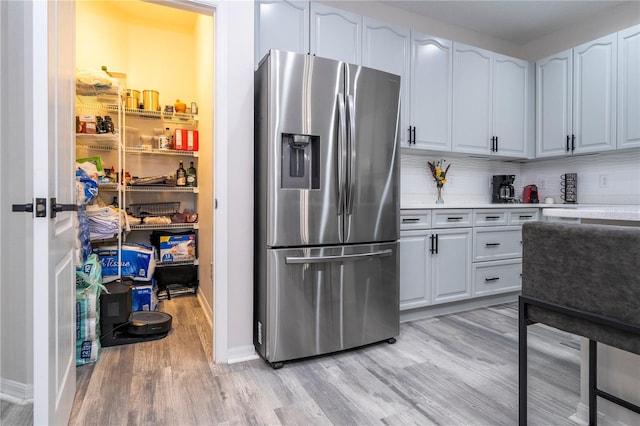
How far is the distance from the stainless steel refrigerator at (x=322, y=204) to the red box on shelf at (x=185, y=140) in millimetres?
1850

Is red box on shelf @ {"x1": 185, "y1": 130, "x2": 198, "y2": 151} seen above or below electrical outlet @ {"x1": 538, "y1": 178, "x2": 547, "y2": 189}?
above

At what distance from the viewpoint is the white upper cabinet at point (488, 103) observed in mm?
3363

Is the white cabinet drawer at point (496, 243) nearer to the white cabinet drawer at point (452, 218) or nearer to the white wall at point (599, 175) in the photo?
the white cabinet drawer at point (452, 218)

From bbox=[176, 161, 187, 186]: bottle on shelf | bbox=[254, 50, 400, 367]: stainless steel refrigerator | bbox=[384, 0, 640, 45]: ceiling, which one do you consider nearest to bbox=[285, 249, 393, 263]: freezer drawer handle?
bbox=[254, 50, 400, 367]: stainless steel refrigerator

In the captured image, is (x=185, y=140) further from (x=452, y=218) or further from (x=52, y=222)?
(x=452, y=218)

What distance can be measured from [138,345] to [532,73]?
178 inches

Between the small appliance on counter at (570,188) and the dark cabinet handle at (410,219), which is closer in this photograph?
the dark cabinet handle at (410,219)

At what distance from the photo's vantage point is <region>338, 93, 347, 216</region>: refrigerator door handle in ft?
7.11

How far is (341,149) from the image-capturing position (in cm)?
218

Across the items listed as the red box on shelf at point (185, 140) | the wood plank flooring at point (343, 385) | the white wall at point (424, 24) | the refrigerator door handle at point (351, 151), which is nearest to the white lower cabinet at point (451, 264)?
the wood plank flooring at point (343, 385)

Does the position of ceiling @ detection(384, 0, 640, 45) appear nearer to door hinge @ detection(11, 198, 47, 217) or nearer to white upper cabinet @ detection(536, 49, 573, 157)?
white upper cabinet @ detection(536, 49, 573, 157)

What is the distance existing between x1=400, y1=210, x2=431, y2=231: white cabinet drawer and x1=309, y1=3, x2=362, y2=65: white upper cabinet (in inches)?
51.1

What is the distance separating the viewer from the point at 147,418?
1.57 m

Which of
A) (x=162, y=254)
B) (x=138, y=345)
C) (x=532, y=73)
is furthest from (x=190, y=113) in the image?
(x=532, y=73)
